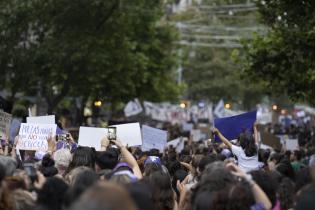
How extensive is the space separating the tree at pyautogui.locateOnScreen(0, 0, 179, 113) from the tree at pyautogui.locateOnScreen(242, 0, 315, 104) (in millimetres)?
5970

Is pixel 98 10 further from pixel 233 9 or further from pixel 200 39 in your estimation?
pixel 200 39

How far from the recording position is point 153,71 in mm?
38562

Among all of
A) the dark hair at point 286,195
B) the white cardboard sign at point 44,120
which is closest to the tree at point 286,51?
the white cardboard sign at point 44,120

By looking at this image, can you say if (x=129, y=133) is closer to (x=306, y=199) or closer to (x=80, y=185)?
(x=80, y=185)

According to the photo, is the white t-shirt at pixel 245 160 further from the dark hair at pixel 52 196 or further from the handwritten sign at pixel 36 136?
the dark hair at pixel 52 196

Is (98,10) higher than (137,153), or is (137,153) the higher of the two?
(98,10)

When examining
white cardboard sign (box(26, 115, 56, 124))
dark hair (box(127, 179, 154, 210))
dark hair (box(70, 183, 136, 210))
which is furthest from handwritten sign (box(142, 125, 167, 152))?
dark hair (box(70, 183, 136, 210))

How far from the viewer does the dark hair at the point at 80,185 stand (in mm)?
6648

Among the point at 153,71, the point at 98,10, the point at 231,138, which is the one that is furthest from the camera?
the point at 153,71

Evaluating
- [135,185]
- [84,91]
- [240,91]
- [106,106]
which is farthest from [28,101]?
[240,91]

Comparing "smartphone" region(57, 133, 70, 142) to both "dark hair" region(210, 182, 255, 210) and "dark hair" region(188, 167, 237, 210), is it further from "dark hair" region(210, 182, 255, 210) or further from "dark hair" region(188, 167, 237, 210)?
"dark hair" region(210, 182, 255, 210)

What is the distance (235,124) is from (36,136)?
3.70 metres

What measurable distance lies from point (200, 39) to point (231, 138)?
142 feet

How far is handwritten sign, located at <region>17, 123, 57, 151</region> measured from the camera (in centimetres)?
1270
